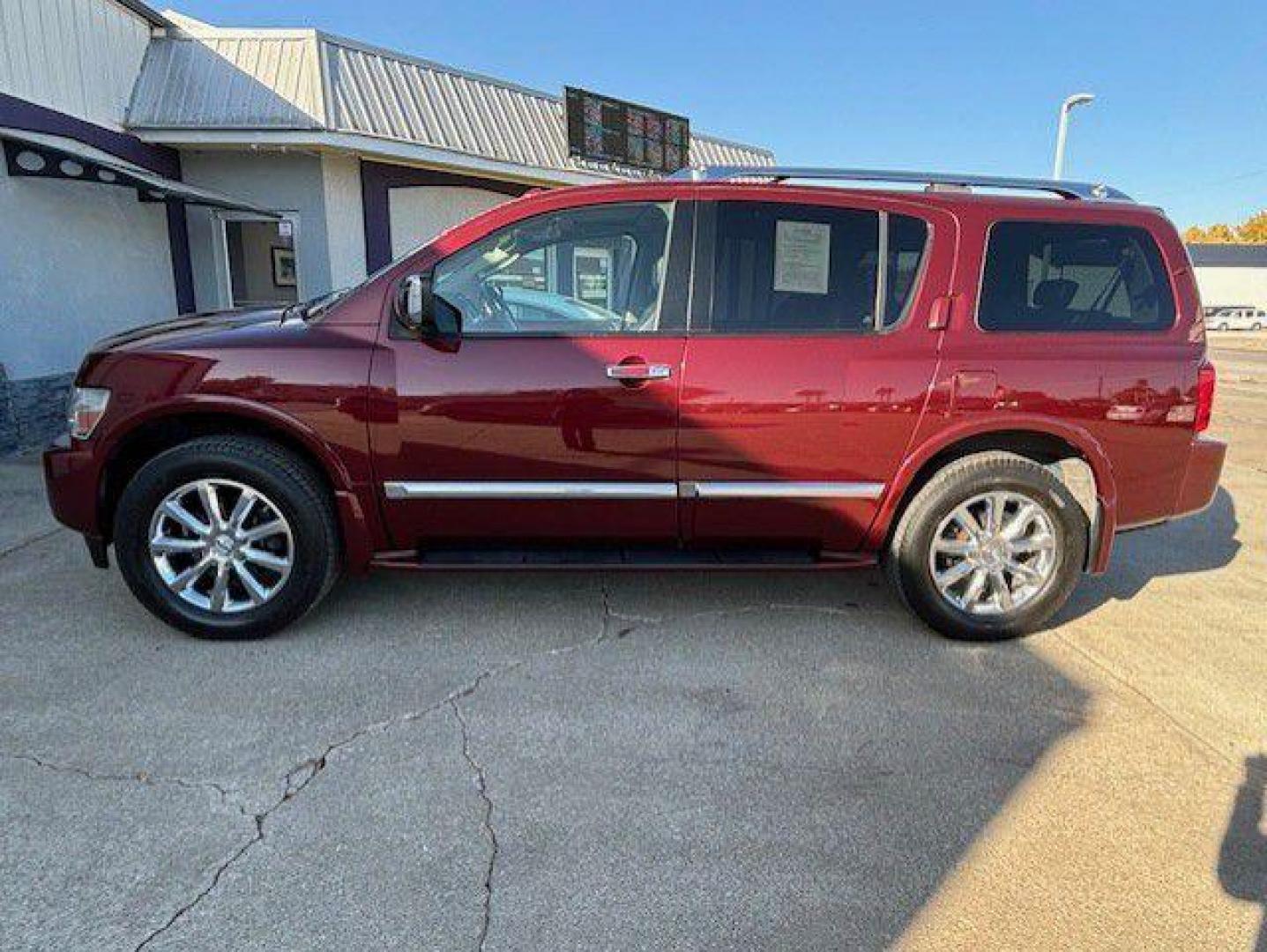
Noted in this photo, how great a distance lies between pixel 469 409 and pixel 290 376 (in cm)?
76

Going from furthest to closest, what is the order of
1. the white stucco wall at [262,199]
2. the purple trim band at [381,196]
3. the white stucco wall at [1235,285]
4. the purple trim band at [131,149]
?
1. the white stucco wall at [1235,285]
2. the purple trim band at [381,196]
3. the white stucco wall at [262,199]
4. the purple trim band at [131,149]

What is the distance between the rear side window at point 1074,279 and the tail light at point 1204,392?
0.88 ft

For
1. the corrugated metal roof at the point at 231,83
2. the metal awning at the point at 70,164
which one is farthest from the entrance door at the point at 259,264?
the metal awning at the point at 70,164

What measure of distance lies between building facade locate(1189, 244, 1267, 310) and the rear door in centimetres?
7231

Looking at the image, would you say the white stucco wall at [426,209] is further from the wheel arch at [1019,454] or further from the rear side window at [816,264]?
the wheel arch at [1019,454]

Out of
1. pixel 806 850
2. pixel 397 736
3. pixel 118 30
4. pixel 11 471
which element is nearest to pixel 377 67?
pixel 118 30

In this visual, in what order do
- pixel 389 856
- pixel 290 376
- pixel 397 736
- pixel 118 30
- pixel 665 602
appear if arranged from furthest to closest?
pixel 118 30, pixel 665 602, pixel 290 376, pixel 397 736, pixel 389 856

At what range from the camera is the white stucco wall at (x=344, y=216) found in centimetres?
998

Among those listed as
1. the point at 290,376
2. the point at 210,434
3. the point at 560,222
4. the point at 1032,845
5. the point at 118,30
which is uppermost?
the point at 118,30

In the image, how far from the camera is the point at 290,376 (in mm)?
3355

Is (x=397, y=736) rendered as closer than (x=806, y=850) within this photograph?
No

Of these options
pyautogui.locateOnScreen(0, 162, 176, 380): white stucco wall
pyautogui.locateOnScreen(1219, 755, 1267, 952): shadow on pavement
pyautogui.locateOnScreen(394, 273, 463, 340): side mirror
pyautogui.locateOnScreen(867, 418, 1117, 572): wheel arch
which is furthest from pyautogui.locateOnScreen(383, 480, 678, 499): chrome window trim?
pyautogui.locateOnScreen(0, 162, 176, 380): white stucco wall

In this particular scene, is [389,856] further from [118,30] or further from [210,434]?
[118,30]

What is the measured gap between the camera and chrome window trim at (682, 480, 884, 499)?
352 cm
